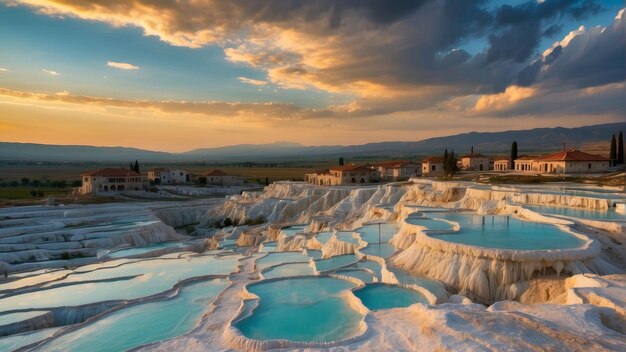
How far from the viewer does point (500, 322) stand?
10344mm

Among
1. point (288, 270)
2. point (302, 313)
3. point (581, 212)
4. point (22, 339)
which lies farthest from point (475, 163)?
point (22, 339)

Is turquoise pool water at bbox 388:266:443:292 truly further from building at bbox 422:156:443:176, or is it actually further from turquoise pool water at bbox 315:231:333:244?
building at bbox 422:156:443:176

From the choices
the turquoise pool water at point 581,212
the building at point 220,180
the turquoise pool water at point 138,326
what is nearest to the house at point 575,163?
the turquoise pool water at point 581,212

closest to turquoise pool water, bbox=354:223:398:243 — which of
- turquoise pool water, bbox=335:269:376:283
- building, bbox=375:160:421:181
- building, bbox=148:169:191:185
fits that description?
turquoise pool water, bbox=335:269:376:283

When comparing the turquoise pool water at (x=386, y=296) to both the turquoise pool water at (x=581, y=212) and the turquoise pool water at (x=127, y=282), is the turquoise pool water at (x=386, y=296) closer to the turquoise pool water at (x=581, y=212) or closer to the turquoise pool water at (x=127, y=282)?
the turquoise pool water at (x=127, y=282)

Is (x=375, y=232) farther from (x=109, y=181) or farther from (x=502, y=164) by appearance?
(x=109, y=181)

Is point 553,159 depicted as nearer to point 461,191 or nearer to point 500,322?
point 461,191

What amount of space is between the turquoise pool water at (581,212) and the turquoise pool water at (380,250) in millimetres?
9287

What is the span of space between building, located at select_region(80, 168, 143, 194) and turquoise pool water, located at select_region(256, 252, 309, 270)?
1960 inches

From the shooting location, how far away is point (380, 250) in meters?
22.8

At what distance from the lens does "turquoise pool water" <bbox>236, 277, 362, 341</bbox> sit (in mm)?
12359

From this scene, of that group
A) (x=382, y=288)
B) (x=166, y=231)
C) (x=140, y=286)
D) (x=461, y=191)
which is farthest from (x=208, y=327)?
(x=166, y=231)

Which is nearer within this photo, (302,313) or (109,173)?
(302,313)

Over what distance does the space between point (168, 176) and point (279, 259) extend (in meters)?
69.6
